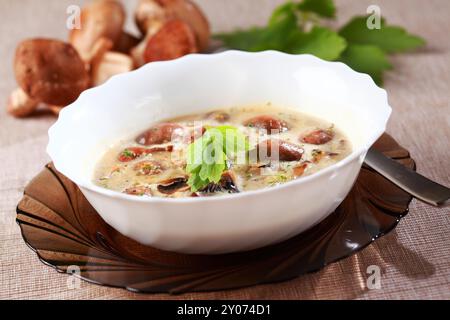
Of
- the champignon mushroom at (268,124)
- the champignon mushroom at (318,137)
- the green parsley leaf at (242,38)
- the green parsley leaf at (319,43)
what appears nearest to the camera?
the champignon mushroom at (318,137)

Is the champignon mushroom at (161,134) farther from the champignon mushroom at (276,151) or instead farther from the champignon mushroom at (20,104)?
the champignon mushroom at (20,104)

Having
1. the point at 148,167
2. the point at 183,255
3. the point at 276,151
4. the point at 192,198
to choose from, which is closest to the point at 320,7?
the point at 276,151

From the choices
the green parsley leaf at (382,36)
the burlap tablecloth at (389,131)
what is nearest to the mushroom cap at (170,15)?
the burlap tablecloth at (389,131)

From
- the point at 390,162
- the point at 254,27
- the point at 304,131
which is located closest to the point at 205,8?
the point at 254,27

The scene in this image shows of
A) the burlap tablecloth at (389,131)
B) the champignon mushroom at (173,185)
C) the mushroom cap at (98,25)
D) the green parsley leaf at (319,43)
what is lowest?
the burlap tablecloth at (389,131)

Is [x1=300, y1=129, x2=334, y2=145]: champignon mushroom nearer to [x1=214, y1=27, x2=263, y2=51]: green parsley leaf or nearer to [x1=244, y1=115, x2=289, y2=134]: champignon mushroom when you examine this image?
[x1=244, y1=115, x2=289, y2=134]: champignon mushroom

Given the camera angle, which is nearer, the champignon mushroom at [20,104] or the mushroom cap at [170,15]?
the champignon mushroom at [20,104]

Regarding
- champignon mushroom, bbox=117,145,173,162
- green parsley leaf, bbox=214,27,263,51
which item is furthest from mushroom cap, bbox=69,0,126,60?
champignon mushroom, bbox=117,145,173,162
